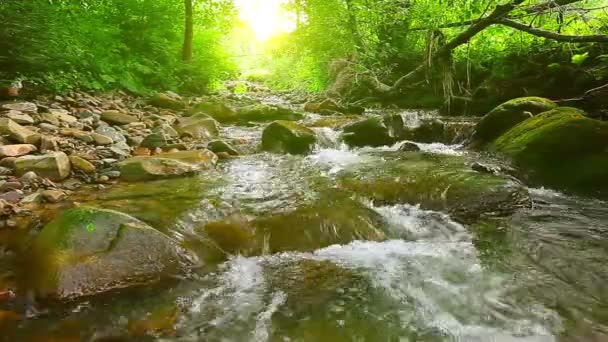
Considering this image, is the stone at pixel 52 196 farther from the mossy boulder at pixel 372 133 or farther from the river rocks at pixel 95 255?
the mossy boulder at pixel 372 133

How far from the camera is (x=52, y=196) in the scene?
4.24m

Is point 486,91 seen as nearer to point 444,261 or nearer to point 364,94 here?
point 364,94

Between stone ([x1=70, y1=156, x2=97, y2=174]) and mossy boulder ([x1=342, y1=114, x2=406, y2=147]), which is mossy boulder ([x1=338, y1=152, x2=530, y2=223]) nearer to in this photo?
mossy boulder ([x1=342, y1=114, x2=406, y2=147])

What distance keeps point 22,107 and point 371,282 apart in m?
5.65

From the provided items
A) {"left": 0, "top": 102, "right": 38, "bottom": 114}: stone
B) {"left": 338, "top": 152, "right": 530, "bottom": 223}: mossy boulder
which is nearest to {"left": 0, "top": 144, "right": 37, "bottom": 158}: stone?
{"left": 0, "top": 102, "right": 38, "bottom": 114}: stone

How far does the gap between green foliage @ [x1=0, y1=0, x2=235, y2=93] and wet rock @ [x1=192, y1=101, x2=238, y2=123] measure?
1.62m

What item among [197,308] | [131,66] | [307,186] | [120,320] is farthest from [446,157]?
[131,66]

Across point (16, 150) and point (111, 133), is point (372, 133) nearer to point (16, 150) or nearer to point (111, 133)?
point (111, 133)

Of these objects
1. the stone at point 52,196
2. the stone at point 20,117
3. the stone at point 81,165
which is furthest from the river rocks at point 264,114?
the stone at point 52,196

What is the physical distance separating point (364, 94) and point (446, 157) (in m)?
7.01

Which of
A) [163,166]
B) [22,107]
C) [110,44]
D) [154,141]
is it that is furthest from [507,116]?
[110,44]

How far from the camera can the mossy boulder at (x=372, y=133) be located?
7.77 meters

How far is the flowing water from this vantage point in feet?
8.89

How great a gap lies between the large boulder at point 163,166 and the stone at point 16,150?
103 cm
